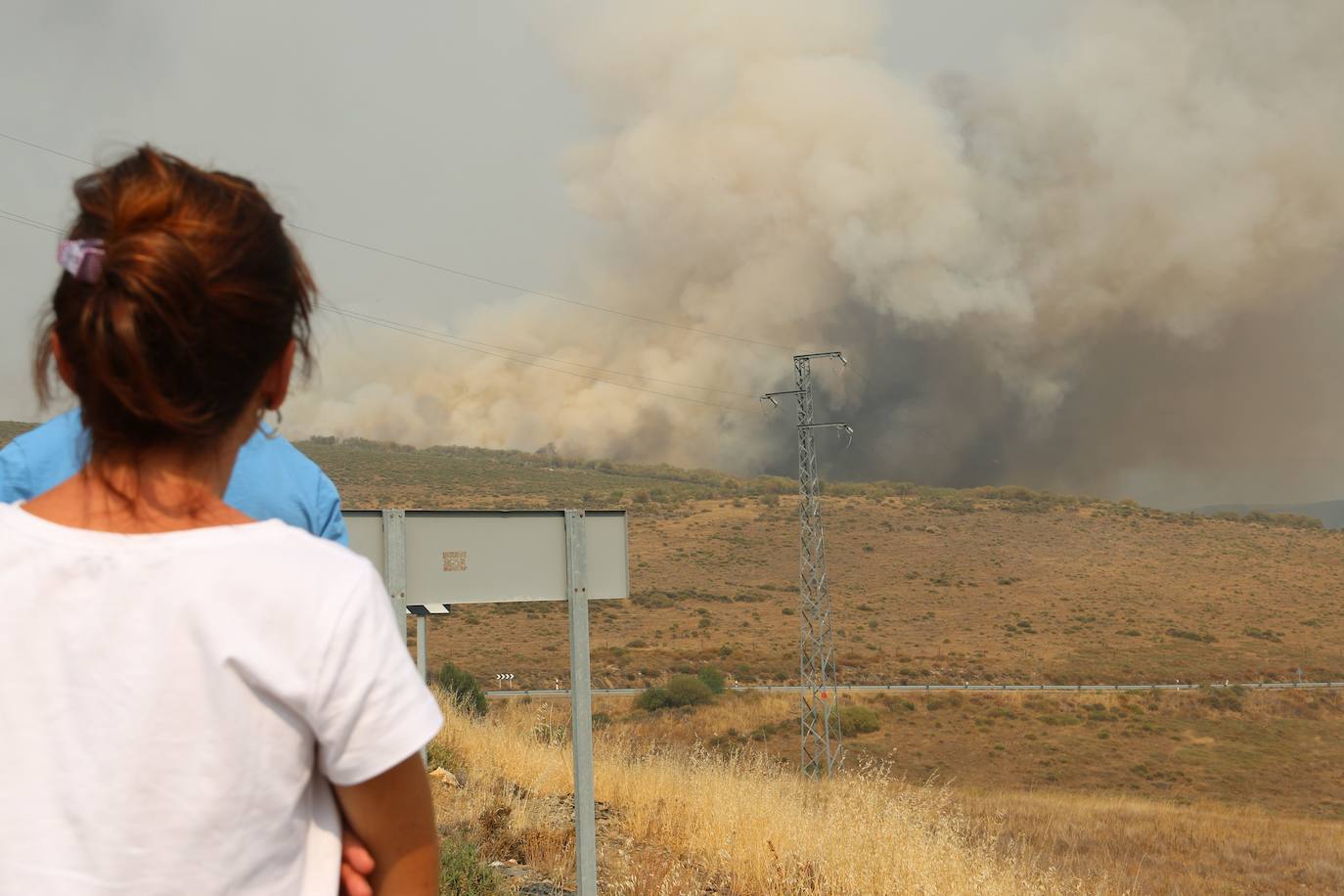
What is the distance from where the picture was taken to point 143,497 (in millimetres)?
1164

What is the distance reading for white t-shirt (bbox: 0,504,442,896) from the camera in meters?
1.11

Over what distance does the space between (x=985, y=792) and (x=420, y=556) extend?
970 inches

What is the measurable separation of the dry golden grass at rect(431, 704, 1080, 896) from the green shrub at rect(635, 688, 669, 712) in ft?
91.3

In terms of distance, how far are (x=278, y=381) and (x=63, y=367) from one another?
23 centimetres

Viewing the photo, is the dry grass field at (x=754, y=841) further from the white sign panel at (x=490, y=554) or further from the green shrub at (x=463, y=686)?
the green shrub at (x=463, y=686)

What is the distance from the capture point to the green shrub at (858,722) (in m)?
38.4

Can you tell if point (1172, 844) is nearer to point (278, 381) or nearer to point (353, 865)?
point (353, 865)

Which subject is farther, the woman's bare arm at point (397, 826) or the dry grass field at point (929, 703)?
the dry grass field at point (929, 703)

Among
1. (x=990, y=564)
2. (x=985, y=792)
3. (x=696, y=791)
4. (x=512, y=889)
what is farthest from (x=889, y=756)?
(x=990, y=564)

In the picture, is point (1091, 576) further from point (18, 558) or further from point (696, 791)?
point (18, 558)

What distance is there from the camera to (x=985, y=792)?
2684cm

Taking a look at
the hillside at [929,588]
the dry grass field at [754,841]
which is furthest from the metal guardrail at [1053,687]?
the dry grass field at [754,841]

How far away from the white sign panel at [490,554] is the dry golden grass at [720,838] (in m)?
2.14

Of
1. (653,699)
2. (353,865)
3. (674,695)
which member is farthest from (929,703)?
(353,865)
